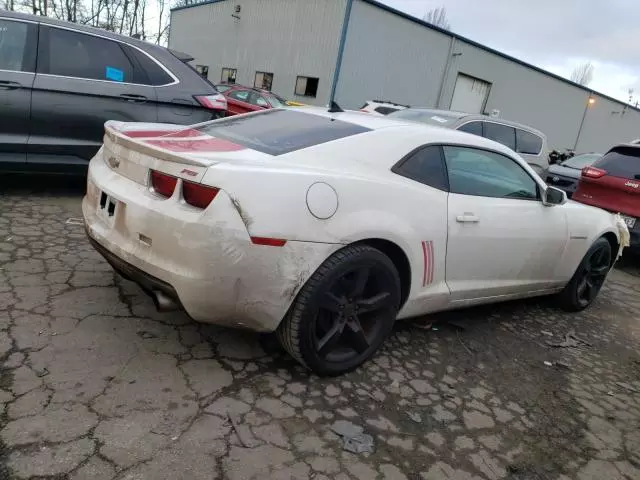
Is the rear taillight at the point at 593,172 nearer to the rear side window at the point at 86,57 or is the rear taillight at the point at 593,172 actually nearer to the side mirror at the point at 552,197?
the side mirror at the point at 552,197

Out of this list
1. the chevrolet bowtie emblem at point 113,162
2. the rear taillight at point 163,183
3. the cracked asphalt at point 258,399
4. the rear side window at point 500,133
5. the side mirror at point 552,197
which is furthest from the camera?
the rear side window at point 500,133

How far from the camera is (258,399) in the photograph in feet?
7.80

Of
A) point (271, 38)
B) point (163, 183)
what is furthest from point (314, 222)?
point (271, 38)

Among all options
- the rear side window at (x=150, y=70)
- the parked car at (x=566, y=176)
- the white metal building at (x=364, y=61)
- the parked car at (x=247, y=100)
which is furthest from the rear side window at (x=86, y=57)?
the white metal building at (x=364, y=61)

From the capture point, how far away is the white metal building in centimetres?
1567

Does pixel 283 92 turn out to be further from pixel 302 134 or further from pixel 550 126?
pixel 302 134

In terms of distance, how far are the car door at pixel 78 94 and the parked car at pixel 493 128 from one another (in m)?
3.80

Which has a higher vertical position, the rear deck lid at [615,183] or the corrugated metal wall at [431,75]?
the corrugated metal wall at [431,75]

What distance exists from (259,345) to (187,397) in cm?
62

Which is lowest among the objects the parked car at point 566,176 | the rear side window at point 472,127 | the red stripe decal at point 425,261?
the red stripe decal at point 425,261

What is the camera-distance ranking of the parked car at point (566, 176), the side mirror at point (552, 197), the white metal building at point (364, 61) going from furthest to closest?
the white metal building at point (364, 61)
the parked car at point (566, 176)
the side mirror at point (552, 197)

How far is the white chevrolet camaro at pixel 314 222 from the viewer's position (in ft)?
7.17

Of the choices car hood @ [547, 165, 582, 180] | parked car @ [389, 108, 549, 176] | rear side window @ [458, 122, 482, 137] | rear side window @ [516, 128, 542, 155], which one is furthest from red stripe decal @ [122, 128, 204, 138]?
car hood @ [547, 165, 582, 180]

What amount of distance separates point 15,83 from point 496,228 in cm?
409
